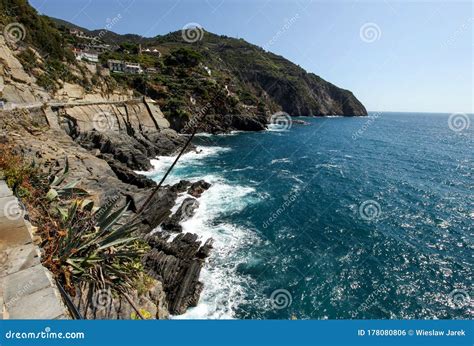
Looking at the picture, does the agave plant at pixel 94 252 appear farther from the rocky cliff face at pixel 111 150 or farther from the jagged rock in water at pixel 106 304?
the rocky cliff face at pixel 111 150

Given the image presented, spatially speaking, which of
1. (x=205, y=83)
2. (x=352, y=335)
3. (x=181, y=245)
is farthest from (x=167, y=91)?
(x=352, y=335)

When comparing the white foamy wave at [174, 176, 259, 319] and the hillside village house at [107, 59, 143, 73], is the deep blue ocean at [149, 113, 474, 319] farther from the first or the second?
the hillside village house at [107, 59, 143, 73]

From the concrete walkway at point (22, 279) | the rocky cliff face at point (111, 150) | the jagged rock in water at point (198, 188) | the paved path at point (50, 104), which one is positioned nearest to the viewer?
the concrete walkway at point (22, 279)

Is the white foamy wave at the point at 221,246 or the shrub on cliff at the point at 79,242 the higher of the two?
the shrub on cliff at the point at 79,242

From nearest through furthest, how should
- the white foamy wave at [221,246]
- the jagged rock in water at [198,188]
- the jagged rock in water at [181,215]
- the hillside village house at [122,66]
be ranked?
the white foamy wave at [221,246] → the jagged rock in water at [181,215] → the jagged rock in water at [198,188] → the hillside village house at [122,66]

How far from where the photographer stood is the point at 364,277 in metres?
17.8

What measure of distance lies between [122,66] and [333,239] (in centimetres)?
8511

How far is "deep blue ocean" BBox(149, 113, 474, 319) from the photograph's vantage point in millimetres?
15586

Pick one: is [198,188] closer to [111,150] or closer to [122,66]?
[111,150]

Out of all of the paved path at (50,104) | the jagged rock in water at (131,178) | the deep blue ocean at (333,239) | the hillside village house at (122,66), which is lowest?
the deep blue ocean at (333,239)

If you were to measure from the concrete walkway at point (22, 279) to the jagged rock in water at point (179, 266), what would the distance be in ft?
32.0

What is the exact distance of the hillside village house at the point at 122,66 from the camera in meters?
81.9

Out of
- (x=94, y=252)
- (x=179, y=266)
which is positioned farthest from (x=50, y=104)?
(x=94, y=252)

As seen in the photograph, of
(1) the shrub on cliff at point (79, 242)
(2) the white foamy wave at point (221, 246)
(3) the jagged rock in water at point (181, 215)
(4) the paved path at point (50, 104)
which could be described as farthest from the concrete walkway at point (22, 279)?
(4) the paved path at point (50, 104)
